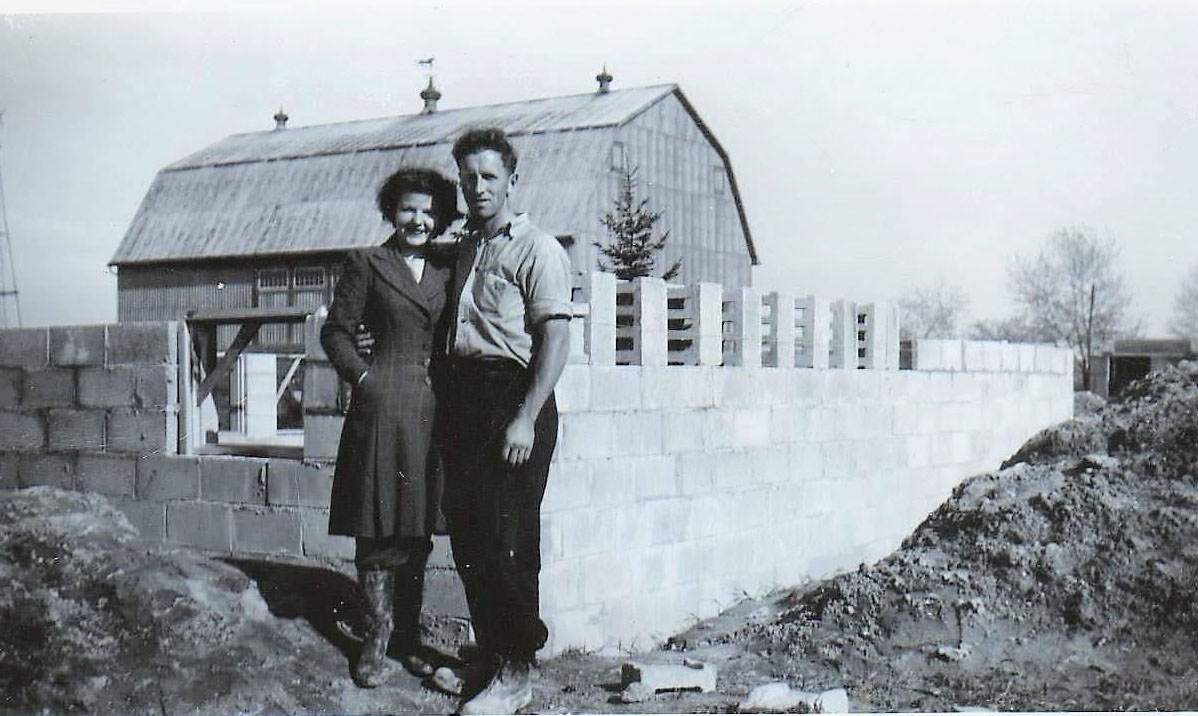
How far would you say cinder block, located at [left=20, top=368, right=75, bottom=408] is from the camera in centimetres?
681

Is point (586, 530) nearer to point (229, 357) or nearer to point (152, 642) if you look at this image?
point (229, 357)

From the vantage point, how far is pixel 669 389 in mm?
7316

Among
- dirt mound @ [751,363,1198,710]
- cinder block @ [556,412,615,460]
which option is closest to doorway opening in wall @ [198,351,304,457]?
cinder block @ [556,412,615,460]

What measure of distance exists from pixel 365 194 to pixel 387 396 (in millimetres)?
14356

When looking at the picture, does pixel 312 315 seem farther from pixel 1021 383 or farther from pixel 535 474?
pixel 1021 383

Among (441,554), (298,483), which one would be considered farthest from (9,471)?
(441,554)

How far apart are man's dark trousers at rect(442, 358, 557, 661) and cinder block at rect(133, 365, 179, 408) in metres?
2.54

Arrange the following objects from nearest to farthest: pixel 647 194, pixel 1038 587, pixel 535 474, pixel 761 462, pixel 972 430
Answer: pixel 535 474 → pixel 1038 587 → pixel 761 462 → pixel 972 430 → pixel 647 194

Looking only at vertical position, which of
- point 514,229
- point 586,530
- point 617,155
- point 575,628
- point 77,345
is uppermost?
point 617,155

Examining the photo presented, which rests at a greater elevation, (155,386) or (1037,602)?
(155,386)

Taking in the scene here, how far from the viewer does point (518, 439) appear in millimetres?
4293

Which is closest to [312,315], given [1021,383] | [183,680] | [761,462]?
[183,680]

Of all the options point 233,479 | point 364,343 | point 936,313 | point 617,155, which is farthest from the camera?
point 936,313

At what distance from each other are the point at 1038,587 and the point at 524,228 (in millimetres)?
3627
